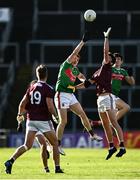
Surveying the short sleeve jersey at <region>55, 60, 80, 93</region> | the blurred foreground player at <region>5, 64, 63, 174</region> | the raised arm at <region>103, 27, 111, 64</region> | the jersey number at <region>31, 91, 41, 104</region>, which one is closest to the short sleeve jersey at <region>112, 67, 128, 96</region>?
the short sleeve jersey at <region>55, 60, 80, 93</region>

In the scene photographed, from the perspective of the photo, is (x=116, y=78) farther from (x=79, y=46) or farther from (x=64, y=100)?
(x=79, y=46)

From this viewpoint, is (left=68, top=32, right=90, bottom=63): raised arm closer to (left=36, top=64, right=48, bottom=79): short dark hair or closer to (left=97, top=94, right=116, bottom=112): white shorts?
(left=97, top=94, right=116, bottom=112): white shorts

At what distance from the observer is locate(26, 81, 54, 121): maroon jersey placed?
1681 centimetres

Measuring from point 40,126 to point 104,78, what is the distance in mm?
4312

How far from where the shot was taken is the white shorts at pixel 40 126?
1688 centimetres

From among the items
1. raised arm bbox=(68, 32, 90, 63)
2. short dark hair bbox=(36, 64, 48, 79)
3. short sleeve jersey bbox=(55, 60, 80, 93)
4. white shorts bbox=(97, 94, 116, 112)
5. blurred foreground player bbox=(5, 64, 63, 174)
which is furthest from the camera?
short sleeve jersey bbox=(55, 60, 80, 93)

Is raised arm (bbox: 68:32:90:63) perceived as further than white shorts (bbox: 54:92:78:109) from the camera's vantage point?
No

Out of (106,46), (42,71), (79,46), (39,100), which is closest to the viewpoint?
(42,71)

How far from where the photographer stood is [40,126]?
16.9 meters

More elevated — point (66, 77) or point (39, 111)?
point (66, 77)

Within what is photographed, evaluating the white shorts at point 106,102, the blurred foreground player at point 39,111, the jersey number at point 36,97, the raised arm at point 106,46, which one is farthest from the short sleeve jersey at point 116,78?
the jersey number at point 36,97

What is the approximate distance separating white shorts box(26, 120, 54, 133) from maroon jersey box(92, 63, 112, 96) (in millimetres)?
4114

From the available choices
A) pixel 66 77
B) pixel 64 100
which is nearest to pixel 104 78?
pixel 66 77

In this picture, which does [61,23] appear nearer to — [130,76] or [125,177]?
[130,76]
